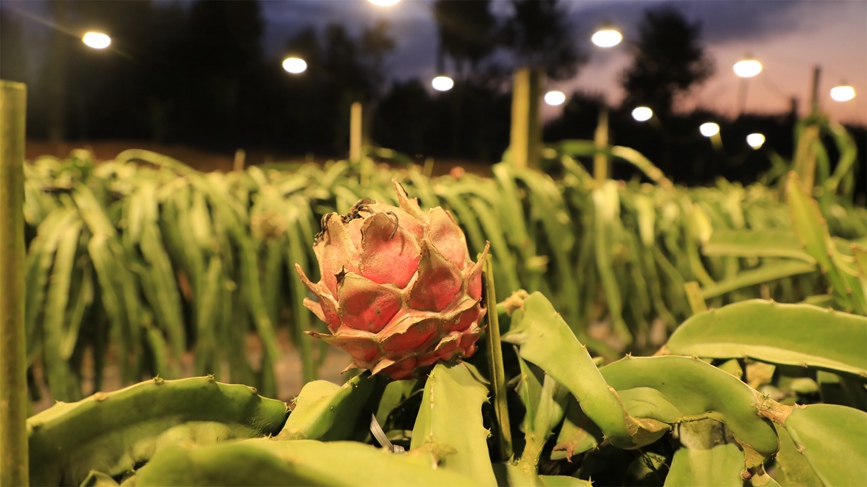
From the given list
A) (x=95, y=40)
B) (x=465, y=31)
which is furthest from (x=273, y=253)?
(x=465, y=31)

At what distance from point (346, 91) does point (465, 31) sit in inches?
40.7

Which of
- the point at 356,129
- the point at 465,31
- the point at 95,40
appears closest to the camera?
the point at 95,40

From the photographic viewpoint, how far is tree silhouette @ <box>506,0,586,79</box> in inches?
166

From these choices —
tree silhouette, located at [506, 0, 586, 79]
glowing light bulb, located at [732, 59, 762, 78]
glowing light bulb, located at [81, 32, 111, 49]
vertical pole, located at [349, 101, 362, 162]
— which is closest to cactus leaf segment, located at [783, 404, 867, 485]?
glowing light bulb, located at [81, 32, 111, 49]

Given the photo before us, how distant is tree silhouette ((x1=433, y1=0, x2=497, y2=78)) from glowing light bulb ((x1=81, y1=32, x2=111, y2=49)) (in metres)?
3.38

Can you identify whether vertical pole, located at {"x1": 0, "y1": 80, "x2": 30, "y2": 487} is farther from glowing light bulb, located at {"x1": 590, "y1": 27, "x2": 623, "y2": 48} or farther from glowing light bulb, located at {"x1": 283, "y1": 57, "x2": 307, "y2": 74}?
glowing light bulb, located at {"x1": 590, "y1": 27, "x2": 623, "y2": 48}

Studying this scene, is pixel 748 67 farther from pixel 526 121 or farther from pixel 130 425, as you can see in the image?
pixel 130 425

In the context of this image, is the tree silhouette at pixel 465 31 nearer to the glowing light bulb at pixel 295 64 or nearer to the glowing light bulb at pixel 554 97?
the glowing light bulb at pixel 554 97

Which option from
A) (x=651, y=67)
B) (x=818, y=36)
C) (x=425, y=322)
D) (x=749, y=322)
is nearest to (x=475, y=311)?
(x=425, y=322)

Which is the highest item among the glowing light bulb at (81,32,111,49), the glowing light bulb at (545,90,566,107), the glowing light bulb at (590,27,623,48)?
the glowing light bulb at (590,27,623,48)

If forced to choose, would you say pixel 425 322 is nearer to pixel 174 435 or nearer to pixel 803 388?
pixel 174 435

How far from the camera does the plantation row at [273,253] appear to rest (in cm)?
51

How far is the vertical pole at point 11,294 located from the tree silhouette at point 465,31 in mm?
3756

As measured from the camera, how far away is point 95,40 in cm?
52
